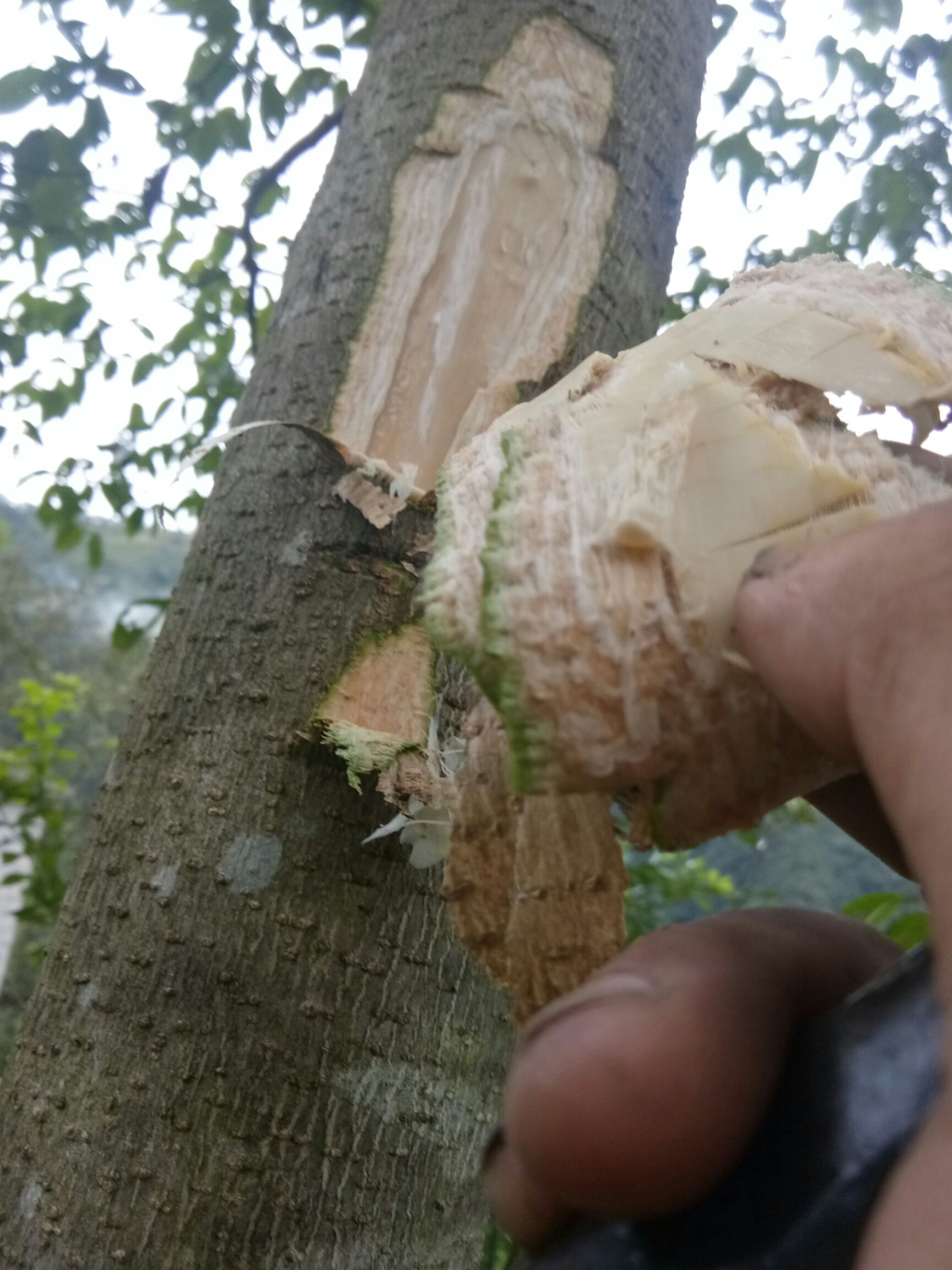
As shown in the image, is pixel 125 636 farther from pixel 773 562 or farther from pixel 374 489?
pixel 773 562

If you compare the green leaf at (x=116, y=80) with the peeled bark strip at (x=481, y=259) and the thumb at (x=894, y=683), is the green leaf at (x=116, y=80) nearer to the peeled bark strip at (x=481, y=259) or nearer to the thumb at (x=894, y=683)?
the peeled bark strip at (x=481, y=259)

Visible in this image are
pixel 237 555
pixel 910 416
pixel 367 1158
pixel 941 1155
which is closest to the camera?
pixel 941 1155

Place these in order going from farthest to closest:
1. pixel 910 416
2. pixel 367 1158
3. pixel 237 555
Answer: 1. pixel 237 555
2. pixel 367 1158
3. pixel 910 416

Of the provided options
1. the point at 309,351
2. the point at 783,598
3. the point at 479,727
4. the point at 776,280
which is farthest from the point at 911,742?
the point at 309,351

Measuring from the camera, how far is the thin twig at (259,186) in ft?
4.58

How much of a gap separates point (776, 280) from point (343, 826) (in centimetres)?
49

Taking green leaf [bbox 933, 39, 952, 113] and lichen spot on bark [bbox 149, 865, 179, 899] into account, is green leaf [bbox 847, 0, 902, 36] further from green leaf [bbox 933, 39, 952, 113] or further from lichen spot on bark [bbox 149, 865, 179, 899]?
lichen spot on bark [bbox 149, 865, 179, 899]

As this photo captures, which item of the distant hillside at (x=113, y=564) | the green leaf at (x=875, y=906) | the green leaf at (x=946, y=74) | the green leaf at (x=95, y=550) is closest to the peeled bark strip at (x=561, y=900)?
the green leaf at (x=875, y=906)

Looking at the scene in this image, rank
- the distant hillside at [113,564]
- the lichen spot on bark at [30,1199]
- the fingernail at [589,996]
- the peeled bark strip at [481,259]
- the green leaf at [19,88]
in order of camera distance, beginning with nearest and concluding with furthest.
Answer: the fingernail at [589,996]
the lichen spot on bark at [30,1199]
the peeled bark strip at [481,259]
the green leaf at [19,88]
the distant hillside at [113,564]

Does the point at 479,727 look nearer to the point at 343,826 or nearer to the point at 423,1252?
the point at 343,826

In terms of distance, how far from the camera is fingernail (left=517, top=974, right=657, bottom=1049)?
39cm

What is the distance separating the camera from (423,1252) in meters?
0.66

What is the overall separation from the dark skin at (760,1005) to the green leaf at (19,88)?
153cm

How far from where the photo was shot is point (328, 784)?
694 mm
